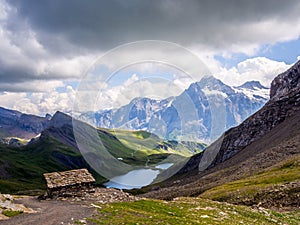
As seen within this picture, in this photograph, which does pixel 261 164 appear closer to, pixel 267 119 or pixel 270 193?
pixel 270 193

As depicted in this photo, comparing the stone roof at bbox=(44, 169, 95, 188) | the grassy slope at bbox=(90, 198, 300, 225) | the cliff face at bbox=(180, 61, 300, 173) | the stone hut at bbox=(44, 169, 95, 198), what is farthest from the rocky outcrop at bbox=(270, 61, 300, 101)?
the stone hut at bbox=(44, 169, 95, 198)

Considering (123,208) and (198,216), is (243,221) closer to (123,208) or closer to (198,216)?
(198,216)

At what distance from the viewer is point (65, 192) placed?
1497 inches

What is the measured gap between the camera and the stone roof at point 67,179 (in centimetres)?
3822

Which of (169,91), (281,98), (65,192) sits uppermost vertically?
(281,98)

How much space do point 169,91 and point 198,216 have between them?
22217 millimetres

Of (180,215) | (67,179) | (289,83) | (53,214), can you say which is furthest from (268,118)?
(53,214)

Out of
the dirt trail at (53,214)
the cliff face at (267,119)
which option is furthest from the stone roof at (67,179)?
the cliff face at (267,119)

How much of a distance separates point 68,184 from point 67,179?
4.18ft

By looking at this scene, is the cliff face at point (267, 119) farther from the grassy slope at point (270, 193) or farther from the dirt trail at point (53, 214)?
the dirt trail at point (53, 214)

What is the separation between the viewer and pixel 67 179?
39.2 metres

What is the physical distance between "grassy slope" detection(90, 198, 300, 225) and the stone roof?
836 centimetres

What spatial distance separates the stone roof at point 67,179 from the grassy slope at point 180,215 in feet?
27.4

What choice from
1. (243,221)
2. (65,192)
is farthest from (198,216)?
(65,192)
